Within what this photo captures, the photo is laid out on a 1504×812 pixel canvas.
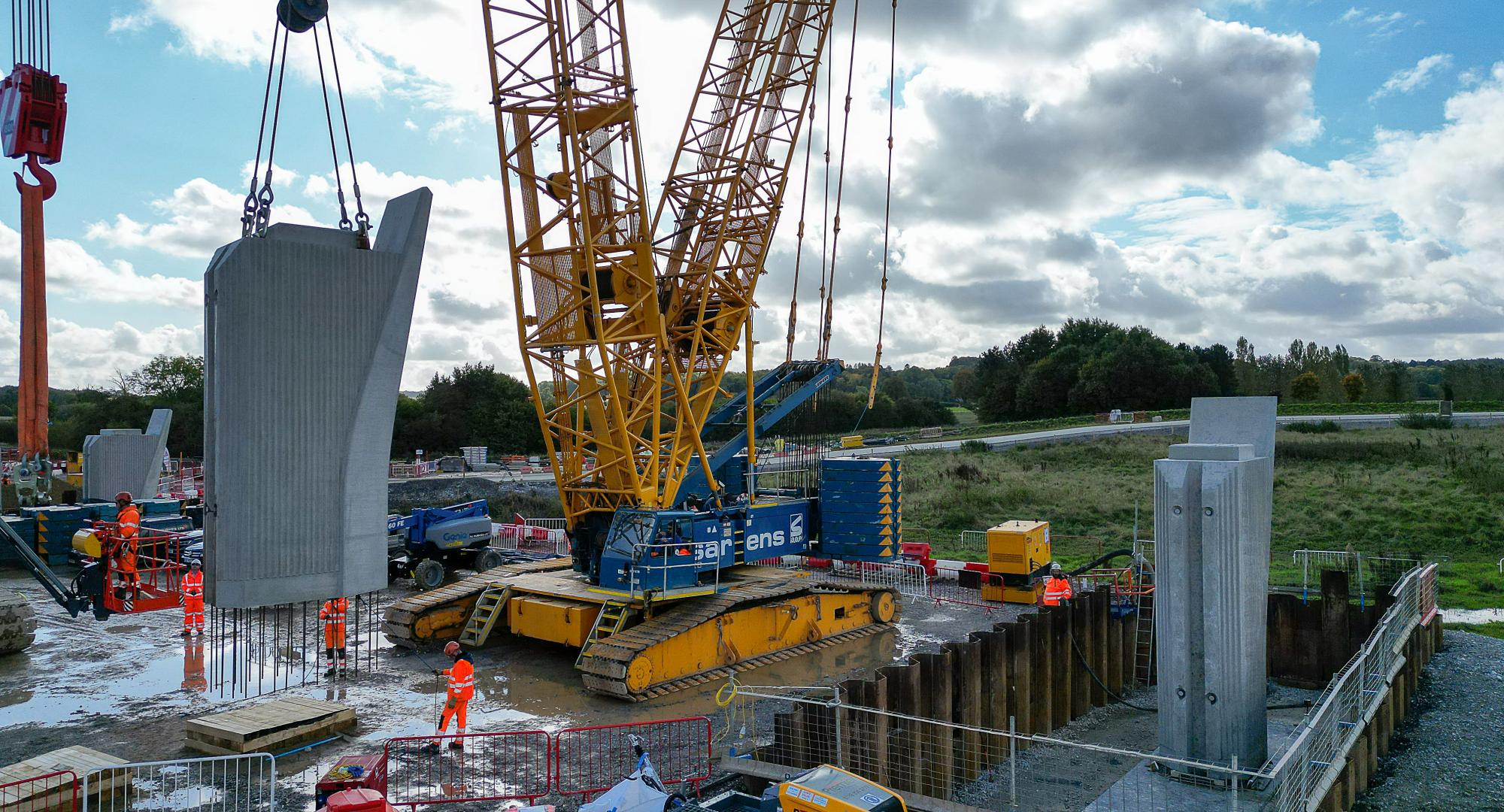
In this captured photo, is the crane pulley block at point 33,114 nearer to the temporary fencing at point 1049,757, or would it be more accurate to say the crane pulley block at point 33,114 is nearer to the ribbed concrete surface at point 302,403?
the ribbed concrete surface at point 302,403

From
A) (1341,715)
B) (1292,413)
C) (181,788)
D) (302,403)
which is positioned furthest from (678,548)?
(1292,413)

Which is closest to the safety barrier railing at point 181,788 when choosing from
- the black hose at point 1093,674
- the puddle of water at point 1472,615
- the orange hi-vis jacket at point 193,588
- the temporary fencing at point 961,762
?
the temporary fencing at point 961,762

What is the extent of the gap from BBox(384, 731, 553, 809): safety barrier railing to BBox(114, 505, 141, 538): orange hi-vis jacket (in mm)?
4763

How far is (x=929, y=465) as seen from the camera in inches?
1780

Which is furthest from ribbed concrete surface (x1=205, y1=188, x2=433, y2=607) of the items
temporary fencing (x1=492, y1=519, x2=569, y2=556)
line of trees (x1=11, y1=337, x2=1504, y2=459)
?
line of trees (x1=11, y1=337, x2=1504, y2=459)

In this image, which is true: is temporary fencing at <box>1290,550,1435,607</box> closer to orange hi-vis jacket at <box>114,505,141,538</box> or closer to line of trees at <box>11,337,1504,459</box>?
orange hi-vis jacket at <box>114,505,141,538</box>

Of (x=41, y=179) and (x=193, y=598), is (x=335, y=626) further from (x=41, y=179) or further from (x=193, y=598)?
(x=41, y=179)

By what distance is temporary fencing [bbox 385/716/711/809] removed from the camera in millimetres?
9414

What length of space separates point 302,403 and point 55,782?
4.81 metres

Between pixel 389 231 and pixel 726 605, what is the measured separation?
29.8ft

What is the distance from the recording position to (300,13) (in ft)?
27.9

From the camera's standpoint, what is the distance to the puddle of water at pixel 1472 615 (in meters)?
18.1

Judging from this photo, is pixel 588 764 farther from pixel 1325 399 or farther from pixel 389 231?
pixel 1325 399

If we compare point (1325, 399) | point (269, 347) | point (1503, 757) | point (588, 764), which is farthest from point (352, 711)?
point (1325, 399)
